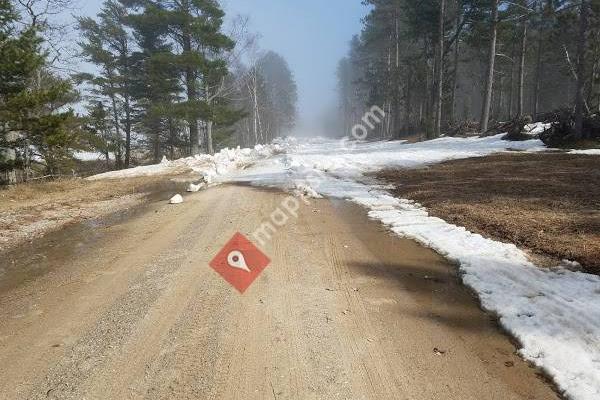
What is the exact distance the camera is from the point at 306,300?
3758mm

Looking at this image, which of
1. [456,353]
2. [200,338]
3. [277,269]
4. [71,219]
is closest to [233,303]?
[200,338]

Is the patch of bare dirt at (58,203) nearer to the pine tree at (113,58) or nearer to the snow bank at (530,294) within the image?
the snow bank at (530,294)

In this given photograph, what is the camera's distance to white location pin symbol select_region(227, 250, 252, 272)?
4.70 metres

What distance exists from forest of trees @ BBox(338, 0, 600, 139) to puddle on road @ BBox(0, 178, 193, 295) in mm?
14581

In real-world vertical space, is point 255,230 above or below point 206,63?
below

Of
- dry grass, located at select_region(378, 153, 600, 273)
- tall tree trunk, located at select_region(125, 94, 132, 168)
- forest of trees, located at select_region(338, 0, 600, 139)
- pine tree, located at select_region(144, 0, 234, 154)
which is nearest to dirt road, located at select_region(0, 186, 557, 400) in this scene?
dry grass, located at select_region(378, 153, 600, 273)

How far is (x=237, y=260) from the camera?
489cm

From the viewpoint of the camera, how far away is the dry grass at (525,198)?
4941mm

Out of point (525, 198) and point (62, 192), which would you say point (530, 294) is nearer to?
point (525, 198)

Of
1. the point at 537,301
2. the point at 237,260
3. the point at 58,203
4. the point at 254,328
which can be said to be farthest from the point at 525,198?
the point at 58,203

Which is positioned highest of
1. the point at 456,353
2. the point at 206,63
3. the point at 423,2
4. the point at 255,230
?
the point at 423,2

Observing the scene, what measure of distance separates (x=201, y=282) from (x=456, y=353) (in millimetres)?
2693

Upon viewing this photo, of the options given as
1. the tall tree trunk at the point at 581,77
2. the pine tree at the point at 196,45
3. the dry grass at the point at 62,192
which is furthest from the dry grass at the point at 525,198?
the pine tree at the point at 196,45

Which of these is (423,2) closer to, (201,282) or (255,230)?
(255,230)
